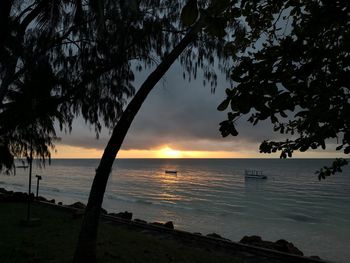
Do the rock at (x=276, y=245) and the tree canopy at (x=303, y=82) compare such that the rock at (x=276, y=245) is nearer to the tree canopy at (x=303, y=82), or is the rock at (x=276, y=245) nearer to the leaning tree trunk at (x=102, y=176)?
the leaning tree trunk at (x=102, y=176)

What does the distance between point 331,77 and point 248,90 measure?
555 millimetres

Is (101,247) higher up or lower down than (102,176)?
lower down

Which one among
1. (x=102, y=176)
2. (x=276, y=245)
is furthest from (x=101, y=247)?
(x=276, y=245)

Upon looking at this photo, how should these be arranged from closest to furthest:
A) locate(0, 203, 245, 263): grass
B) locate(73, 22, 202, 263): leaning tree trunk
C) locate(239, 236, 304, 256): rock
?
locate(73, 22, 202, 263): leaning tree trunk < locate(0, 203, 245, 263): grass < locate(239, 236, 304, 256): rock

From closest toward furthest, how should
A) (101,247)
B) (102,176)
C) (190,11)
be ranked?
(190,11), (102,176), (101,247)

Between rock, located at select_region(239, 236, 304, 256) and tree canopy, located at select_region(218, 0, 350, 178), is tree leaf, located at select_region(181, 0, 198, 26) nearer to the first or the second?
tree canopy, located at select_region(218, 0, 350, 178)

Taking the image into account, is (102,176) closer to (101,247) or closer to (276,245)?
(101,247)

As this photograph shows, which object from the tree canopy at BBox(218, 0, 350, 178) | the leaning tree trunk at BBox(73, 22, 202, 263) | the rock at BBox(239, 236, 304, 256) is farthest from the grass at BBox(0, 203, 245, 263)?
the tree canopy at BBox(218, 0, 350, 178)

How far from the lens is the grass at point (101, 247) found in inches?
338

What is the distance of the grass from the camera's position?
8578 mm

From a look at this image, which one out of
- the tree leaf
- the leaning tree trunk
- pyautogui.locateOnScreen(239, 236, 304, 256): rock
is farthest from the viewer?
pyautogui.locateOnScreen(239, 236, 304, 256): rock

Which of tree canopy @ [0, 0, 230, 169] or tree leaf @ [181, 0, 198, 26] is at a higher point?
tree canopy @ [0, 0, 230, 169]

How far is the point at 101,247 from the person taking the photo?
954 centimetres

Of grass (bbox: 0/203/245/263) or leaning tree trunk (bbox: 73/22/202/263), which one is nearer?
leaning tree trunk (bbox: 73/22/202/263)
